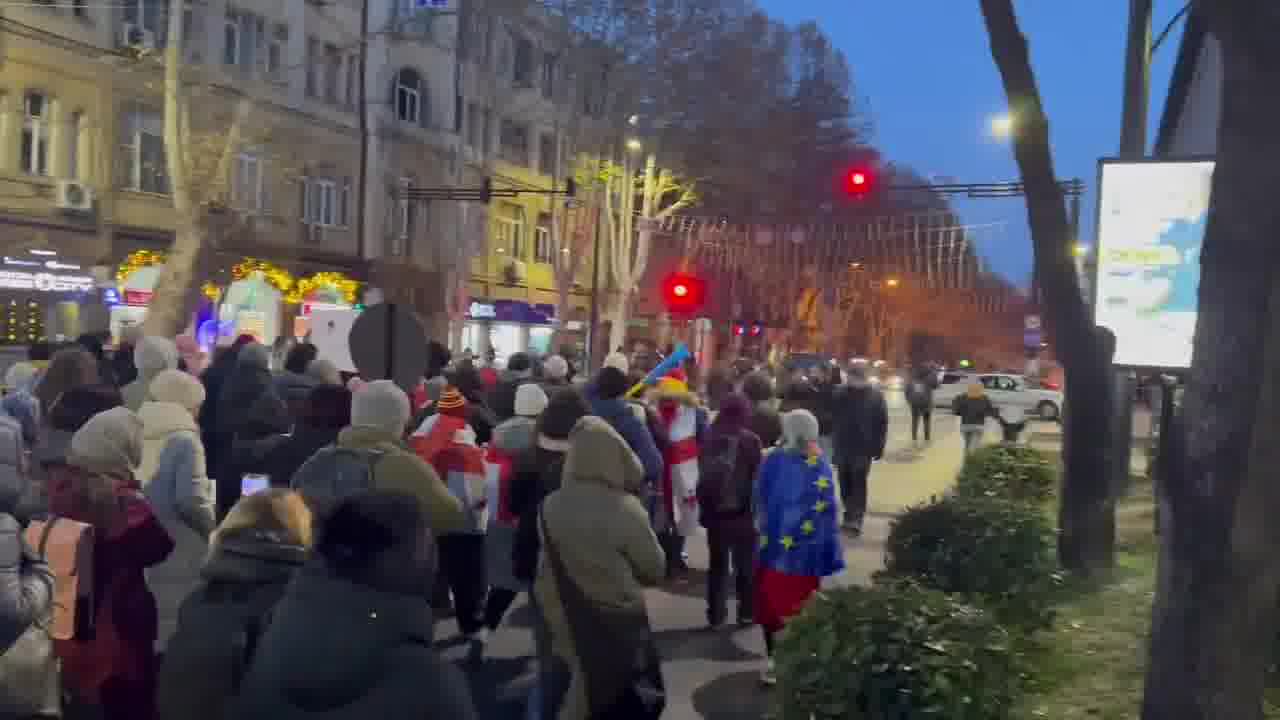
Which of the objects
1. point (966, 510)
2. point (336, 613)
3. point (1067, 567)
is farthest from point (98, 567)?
point (1067, 567)

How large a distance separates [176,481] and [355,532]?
3.83m

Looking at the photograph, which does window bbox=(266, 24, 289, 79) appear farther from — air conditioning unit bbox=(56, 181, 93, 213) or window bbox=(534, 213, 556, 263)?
window bbox=(534, 213, 556, 263)

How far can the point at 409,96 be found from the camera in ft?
127

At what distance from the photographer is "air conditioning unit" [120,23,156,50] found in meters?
25.3

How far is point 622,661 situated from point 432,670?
2.44 metres

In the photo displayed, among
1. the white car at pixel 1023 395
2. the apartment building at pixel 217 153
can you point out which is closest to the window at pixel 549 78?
the apartment building at pixel 217 153

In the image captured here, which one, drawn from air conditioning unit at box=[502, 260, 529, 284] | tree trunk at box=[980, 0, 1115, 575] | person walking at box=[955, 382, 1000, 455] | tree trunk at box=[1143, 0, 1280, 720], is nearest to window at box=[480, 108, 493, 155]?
air conditioning unit at box=[502, 260, 529, 284]

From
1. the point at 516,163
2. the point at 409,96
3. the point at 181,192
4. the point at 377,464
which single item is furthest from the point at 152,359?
the point at 516,163

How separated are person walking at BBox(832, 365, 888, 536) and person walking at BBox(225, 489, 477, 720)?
11.4 meters

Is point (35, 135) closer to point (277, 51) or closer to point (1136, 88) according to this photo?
point (277, 51)

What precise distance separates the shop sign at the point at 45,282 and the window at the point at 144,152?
9.50ft

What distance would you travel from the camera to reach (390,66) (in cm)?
3738

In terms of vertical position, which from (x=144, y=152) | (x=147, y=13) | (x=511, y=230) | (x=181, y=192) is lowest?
(x=181, y=192)

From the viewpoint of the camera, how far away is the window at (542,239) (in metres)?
46.7
